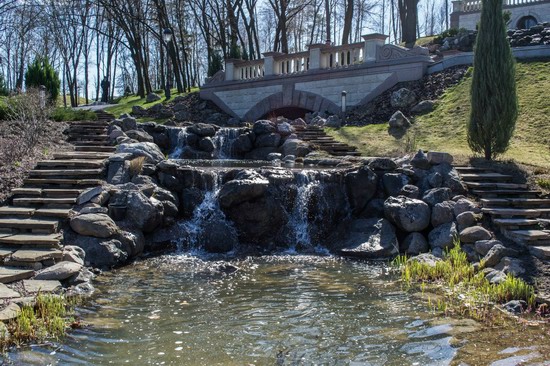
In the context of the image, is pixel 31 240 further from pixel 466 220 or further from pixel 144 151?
pixel 466 220

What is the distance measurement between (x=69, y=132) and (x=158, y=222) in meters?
6.04

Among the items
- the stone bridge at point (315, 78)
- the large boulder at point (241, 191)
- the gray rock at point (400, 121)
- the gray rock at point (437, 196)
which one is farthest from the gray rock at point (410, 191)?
the stone bridge at point (315, 78)

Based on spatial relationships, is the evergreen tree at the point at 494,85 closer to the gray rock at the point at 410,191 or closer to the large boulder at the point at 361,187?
the gray rock at the point at 410,191

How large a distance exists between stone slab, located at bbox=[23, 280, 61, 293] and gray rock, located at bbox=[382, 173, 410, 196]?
6.27 m

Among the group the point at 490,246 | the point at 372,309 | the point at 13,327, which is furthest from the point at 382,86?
the point at 13,327

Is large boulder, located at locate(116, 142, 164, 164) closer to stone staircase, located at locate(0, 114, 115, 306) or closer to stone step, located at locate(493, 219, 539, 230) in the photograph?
stone staircase, located at locate(0, 114, 115, 306)

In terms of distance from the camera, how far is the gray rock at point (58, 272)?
22.7 feet

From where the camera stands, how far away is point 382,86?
60.1 feet

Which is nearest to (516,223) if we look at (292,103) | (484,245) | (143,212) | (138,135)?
(484,245)

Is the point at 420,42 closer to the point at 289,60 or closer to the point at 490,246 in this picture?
the point at 289,60

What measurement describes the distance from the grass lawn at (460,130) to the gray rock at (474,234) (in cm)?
343

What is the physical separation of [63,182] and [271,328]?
5956mm

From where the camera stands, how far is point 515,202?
9.42 metres

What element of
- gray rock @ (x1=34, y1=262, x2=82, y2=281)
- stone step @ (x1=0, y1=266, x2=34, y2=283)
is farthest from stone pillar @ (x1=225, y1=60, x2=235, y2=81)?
stone step @ (x1=0, y1=266, x2=34, y2=283)
